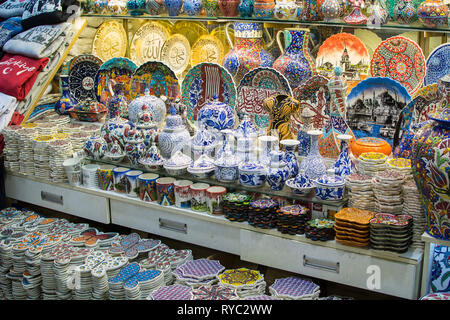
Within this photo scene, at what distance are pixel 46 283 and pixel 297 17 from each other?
6.90ft

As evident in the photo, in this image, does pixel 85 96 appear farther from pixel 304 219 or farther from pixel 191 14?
pixel 304 219

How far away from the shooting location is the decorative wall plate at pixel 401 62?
10.2 feet

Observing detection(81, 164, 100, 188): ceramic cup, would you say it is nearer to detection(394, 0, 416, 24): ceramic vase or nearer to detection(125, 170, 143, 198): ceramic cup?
detection(125, 170, 143, 198): ceramic cup

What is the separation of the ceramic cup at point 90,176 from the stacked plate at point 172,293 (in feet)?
3.25

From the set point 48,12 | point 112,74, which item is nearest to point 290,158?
point 112,74

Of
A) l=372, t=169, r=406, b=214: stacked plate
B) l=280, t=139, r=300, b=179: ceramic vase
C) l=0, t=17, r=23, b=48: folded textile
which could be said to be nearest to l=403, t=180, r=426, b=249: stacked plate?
l=372, t=169, r=406, b=214: stacked plate

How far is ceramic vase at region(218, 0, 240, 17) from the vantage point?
344 cm

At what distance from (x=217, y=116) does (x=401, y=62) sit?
1101 millimetres

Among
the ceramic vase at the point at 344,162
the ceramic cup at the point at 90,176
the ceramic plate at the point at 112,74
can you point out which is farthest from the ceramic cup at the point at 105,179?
the ceramic vase at the point at 344,162

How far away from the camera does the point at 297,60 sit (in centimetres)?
334

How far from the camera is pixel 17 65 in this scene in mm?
3992

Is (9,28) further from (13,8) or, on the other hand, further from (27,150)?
(27,150)

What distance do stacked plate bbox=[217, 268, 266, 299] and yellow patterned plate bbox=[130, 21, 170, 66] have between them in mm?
1991
